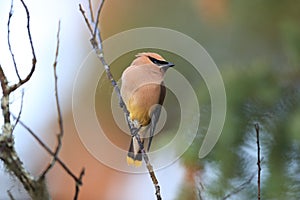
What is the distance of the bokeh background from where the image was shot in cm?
51

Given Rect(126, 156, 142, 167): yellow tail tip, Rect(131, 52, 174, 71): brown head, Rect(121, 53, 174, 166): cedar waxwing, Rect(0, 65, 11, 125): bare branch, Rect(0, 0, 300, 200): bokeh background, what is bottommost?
Rect(0, 65, 11, 125): bare branch

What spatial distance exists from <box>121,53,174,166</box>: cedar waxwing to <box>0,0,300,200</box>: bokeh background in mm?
25

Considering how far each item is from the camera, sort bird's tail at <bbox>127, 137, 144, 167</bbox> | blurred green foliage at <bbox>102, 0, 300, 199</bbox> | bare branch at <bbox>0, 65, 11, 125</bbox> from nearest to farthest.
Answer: bare branch at <bbox>0, 65, 11, 125</bbox> < bird's tail at <bbox>127, 137, 144, 167</bbox> < blurred green foliage at <bbox>102, 0, 300, 199</bbox>

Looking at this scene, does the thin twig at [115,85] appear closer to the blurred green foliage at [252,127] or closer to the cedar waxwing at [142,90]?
the cedar waxwing at [142,90]

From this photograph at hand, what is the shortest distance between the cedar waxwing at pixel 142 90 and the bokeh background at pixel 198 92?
0.08ft

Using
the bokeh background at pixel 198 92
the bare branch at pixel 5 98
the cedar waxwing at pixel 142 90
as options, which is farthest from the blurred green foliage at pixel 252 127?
the bare branch at pixel 5 98

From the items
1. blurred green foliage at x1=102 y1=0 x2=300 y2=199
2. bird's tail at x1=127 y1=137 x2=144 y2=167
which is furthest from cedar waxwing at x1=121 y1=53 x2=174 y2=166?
blurred green foliage at x1=102 y1=0 x2=300 y2=199

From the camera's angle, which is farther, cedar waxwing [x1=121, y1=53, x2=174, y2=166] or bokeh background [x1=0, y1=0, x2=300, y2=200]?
bokeh background [x1=0, y1=0, x2=300, y2=200]

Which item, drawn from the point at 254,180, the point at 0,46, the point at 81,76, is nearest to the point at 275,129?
the point at 254,180

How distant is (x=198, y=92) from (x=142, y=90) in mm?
174

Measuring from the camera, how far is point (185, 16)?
2.89ft

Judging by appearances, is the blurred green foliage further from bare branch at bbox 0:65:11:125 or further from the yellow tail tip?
bare branch at bbox 0:65:11:125

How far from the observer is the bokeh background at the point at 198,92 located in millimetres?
505

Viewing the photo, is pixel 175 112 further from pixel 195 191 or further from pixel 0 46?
pixel 0 46
